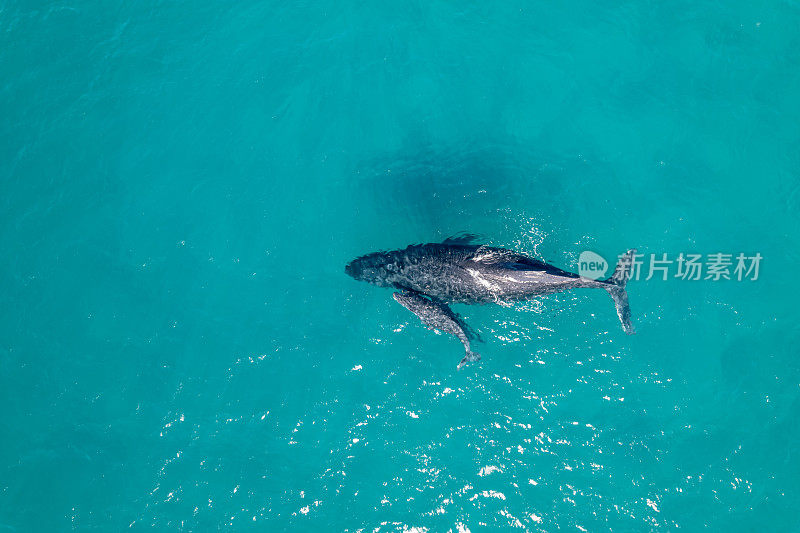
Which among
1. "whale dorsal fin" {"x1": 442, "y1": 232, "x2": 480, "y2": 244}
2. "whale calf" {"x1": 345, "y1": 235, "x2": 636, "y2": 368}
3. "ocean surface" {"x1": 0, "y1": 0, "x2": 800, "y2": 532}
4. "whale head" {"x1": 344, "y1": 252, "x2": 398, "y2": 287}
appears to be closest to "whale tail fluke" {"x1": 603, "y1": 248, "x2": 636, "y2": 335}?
"whale calf" {"x1": 345, "y1": 235, "x2": 636, "y2": 368}

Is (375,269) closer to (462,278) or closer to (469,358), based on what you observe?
(462,278)

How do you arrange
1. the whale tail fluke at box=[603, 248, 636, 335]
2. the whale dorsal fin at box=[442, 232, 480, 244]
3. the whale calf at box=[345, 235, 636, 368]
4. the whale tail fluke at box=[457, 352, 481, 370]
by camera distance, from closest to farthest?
1. the whale calf at box=[345, 235, 636, 368]
2. the whale tail fluke at box=[603, 248, 636, 335]
3. the whale tail fluke at box=[457, 352, 481, 370]
4. the whale dorsal fin at box=[442, 232, 480, 244]

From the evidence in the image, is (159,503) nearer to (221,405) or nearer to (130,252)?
(221,405)

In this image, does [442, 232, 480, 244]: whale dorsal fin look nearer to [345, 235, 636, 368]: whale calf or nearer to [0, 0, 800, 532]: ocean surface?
[345, 235, 636, 368]: whale calf

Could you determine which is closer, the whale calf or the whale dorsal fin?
the whale calf

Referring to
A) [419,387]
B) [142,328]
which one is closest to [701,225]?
[419,387]

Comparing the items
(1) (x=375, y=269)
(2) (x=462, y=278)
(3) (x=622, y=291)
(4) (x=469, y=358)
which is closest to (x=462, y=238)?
(2) (x=462, y=278)

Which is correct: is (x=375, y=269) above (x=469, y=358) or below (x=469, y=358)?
above
